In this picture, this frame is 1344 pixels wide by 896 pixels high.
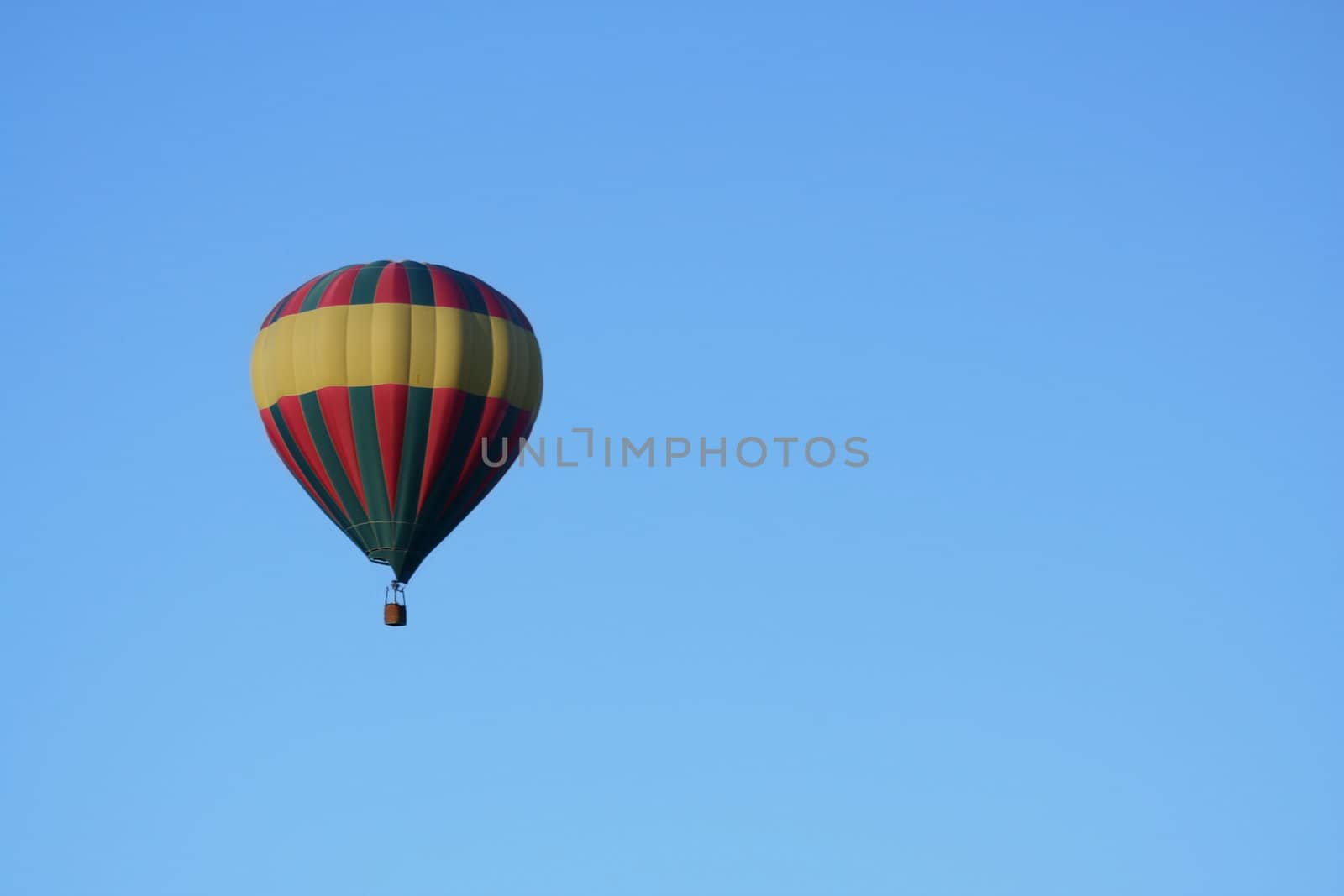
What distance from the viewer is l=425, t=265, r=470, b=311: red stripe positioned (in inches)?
1638

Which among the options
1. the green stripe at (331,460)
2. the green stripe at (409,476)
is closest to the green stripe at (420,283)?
the green stripe at (409,476)

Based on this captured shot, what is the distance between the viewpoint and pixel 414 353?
41.0 m

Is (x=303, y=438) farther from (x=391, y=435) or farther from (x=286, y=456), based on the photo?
(x=391, y=435)

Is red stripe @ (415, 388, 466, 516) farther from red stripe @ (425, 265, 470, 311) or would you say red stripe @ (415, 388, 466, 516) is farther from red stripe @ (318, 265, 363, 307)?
red stripe @ (318, 265, 363, 307)

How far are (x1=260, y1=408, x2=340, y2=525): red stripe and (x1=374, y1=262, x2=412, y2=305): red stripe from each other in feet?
9.06

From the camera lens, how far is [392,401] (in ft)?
134

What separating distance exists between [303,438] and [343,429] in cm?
85

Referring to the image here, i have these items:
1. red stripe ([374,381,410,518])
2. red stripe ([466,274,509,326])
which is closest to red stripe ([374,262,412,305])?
red stripe ([466,274,509,326])

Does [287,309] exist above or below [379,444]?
above

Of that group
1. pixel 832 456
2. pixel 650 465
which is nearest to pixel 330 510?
pixel 650 465

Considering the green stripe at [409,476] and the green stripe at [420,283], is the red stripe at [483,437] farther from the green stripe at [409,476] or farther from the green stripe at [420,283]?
the green stripe at [420,283]

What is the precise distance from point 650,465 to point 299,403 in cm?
777

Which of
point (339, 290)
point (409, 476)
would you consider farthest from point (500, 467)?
point (339, 290)

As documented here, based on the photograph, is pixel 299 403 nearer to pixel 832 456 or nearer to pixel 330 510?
pixel 330 510
